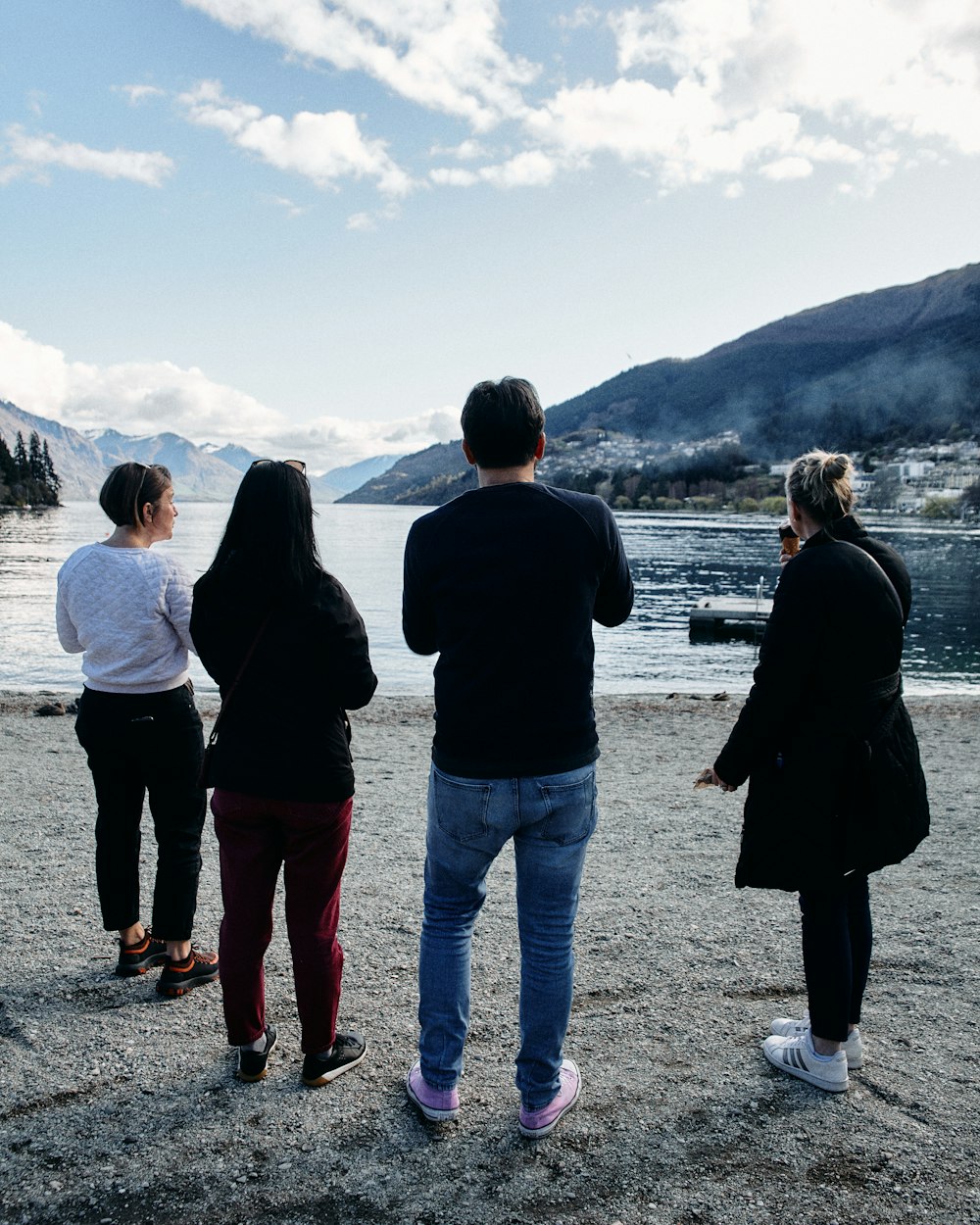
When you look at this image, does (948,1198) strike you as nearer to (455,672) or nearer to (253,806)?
(455,672)

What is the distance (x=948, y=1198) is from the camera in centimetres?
254

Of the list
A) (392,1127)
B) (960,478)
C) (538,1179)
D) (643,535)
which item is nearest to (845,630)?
(538,1179)

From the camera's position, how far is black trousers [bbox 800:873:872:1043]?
9.92ft

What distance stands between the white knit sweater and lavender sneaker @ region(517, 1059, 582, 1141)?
7.11 feet

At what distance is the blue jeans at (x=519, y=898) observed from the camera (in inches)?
102

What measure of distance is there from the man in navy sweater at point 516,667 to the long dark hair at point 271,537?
15.9 inches

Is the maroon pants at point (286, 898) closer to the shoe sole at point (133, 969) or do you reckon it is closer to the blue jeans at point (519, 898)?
the blue jeans at point (519, 898)

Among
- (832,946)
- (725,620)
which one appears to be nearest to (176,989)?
(832,946)

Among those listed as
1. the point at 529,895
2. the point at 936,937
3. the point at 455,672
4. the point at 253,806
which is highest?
the point at 455,672

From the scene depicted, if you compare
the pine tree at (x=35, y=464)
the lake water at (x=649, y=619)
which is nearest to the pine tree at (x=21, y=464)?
the pine tree at (x=35, y=464)

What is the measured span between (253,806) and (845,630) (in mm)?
2074

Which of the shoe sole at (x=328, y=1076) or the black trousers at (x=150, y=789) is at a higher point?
the black trousers at (x=150, y=789)

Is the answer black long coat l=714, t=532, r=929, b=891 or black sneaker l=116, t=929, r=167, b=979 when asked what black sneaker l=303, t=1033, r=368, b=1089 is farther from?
black long coat l=714, t=532, r=929, b=891

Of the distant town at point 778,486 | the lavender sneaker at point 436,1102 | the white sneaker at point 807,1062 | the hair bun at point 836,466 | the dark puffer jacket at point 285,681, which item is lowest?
the white sneaker at point 807,1062
